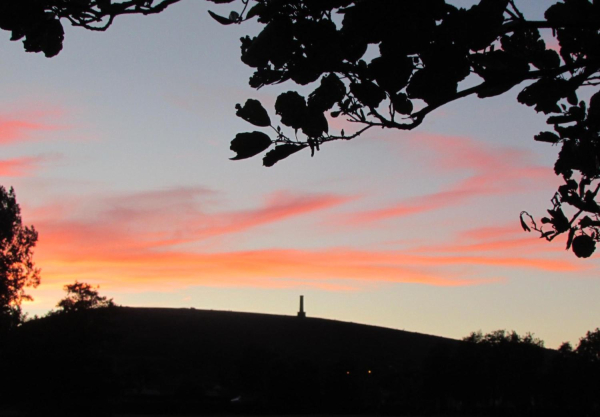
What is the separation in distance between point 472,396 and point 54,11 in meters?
141

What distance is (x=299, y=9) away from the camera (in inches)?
191

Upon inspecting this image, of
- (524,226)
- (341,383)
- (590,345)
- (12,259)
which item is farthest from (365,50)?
(590,345)

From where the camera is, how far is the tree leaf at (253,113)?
5082 millimetres

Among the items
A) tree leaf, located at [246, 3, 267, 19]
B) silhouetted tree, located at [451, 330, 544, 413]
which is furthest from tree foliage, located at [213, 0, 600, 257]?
silhouetted tree, located at [451, 330, 544, 413]

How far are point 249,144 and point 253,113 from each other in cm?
22

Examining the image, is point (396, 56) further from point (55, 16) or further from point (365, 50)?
point (55, 16)

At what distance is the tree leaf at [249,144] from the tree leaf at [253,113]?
86mm

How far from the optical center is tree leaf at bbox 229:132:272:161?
5.10 m

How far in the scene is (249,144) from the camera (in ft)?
16.8

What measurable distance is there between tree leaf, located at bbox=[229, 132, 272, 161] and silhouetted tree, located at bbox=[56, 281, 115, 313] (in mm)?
84689

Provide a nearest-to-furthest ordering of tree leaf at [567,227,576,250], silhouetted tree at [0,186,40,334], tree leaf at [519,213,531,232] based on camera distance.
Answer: tree leaf at [519,213,531,232]
tree leaf at [567,227,576,250]
silhouetted tree at [0,186,40,334]

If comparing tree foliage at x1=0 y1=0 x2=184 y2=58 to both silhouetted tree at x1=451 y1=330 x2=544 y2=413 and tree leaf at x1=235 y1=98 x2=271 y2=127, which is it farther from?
silhouetted tree at x1=451 y1=330 x2=544 y2=413

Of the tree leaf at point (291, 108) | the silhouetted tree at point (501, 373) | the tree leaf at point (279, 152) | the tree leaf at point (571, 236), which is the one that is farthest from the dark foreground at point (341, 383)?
the tree leaf at point (291, 108)

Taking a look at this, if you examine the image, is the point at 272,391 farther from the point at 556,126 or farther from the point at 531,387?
the point at 556,126
